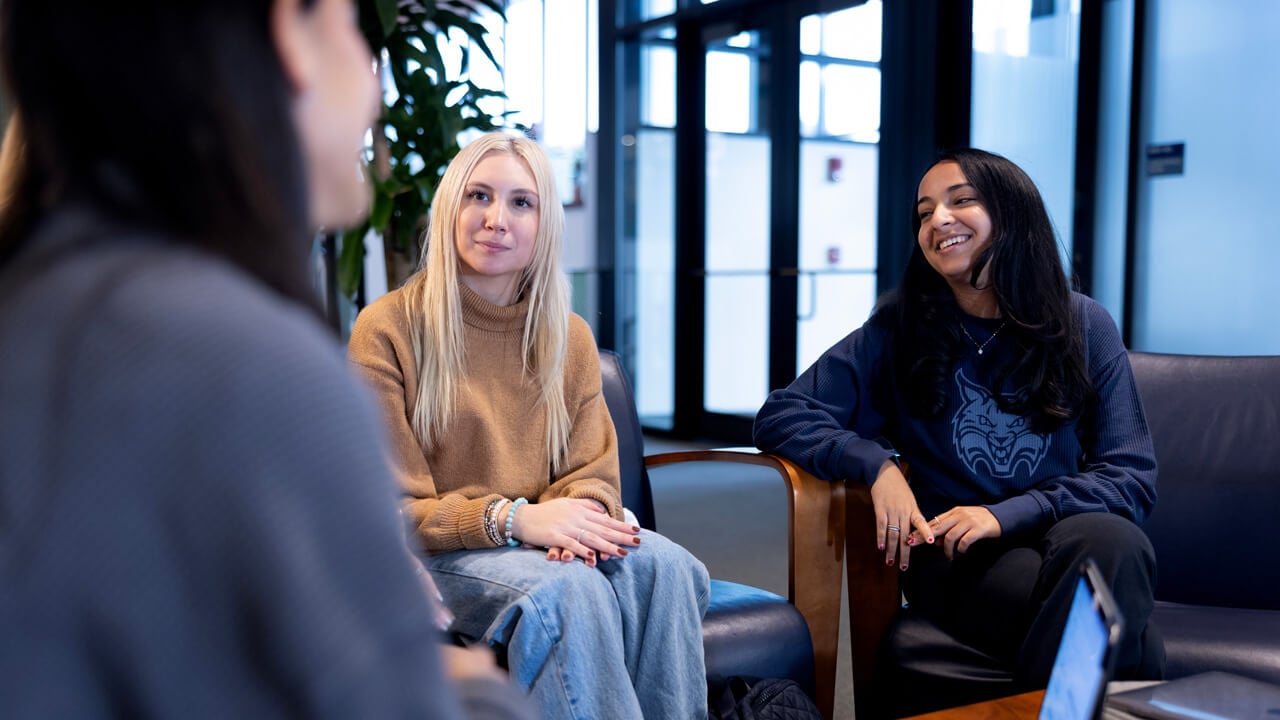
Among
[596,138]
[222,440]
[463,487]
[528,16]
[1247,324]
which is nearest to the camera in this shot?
[222,440]

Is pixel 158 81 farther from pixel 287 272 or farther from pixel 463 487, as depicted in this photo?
pixel 463 487

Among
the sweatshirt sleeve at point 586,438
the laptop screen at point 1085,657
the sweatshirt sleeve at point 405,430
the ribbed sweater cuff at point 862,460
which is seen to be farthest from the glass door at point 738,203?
the laptop screen at point 1085,657

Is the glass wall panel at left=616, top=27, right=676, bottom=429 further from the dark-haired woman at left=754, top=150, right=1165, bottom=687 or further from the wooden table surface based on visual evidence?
the wooden table surface

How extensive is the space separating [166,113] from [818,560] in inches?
71.2

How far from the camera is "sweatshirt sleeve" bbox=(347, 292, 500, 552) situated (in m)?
1.83

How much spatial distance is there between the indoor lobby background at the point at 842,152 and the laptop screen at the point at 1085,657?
9.53 ft

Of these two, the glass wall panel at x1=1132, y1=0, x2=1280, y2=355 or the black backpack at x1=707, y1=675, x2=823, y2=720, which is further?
the glass wall panel at x1=1132, y1=0, x2=1280, y2=355

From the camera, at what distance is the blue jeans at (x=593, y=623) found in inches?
65.6

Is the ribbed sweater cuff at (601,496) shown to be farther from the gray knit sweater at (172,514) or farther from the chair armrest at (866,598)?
the gray knit sweater at (172,514)

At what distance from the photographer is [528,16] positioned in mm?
7961

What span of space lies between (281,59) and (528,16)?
7.82 metres

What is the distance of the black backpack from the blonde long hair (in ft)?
1.62

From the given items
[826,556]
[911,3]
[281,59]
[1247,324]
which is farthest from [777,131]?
[281,59]

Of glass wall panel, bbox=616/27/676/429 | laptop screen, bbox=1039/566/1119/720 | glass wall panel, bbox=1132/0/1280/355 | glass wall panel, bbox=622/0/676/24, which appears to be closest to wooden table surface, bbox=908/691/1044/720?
laptop screen, bbox=1039/566/1119/720
